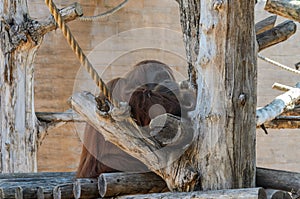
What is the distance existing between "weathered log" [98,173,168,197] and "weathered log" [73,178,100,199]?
66 mm

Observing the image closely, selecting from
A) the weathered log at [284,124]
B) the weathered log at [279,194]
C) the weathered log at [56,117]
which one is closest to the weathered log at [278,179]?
the weathered log at [279,194]

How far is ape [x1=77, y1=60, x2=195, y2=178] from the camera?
90.6 inches

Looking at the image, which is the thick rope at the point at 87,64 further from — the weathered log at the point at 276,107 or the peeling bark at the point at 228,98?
the weathered log at the point at 276,107

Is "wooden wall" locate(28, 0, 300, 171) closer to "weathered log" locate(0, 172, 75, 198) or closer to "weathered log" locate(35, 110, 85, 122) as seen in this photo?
"weathered log" locate(35, 110, 85, 122)

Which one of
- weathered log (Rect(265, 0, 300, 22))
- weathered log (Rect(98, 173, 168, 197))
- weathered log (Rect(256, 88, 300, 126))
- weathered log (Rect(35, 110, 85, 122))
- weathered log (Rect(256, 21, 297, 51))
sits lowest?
weathered log (Rect(98, 173, 168, 197))

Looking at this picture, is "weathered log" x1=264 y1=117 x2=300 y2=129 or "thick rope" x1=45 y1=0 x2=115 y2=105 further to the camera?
"weathered log" x1=264 y1=117 x2=300 y2=129

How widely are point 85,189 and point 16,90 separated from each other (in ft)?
6.26

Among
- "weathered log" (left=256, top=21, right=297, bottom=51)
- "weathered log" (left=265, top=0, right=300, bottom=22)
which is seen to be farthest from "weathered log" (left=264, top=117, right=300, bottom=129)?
"weathered log" (left=256, top=21, right=297, bottom=51)

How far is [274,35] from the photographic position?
268 centimetres

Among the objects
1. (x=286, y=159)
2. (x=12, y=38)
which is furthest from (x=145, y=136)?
(x=286, y=159)

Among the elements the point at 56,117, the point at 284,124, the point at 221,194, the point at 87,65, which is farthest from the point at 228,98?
the point at 56,117

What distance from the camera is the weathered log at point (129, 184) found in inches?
83.0

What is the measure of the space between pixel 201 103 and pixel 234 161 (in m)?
0.22

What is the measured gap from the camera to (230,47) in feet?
6.30
